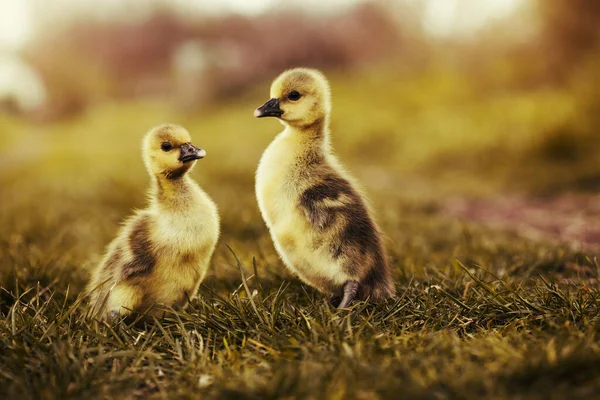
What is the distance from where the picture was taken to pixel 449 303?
→ 3.11 m

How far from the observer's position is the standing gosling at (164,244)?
120 inches

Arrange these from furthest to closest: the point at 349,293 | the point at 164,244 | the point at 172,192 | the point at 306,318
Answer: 1. the point at 172,192
2. the point at 164,244
3. the point at 349,293
4. the point at 306,318

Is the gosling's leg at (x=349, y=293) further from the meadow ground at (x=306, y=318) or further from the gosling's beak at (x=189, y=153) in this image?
the gosling's beak at (x=189, y=153)

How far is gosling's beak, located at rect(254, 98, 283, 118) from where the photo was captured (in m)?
3.01

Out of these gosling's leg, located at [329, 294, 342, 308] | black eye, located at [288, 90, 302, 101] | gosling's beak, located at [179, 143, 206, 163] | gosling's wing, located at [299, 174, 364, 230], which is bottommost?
gosling's leg, located at [329, 294, 342, 308]

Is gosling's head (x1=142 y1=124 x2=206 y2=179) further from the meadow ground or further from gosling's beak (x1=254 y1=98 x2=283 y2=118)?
the meadow ground

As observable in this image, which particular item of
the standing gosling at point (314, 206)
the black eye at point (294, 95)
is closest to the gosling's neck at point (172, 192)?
the standing gosling at point (314, 206)

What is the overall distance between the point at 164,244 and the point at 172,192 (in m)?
0.32

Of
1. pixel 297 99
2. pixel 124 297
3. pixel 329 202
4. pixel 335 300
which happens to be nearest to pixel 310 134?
pixel 297 99

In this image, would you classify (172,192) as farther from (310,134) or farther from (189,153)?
(310,134)

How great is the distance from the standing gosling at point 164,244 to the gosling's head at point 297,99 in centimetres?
50

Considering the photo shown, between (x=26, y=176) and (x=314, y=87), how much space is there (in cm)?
1162

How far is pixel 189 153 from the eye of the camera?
303cm

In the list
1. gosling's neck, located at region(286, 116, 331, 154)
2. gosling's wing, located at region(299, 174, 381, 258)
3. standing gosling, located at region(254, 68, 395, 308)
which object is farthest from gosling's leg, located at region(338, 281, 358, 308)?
gosling's neck, located at region(286, 116, 331, 154)
